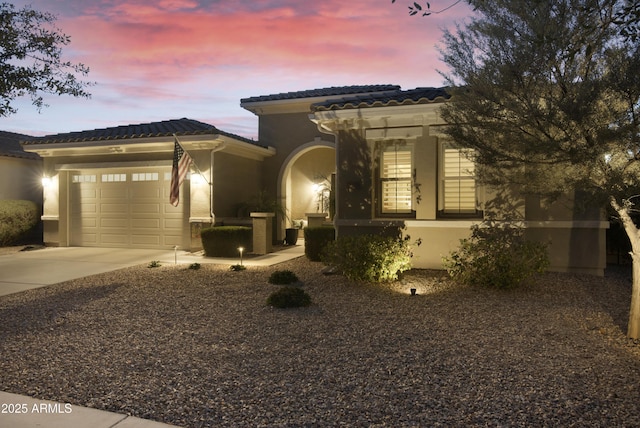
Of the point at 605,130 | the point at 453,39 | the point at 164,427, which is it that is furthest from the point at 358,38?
the point at 164,427

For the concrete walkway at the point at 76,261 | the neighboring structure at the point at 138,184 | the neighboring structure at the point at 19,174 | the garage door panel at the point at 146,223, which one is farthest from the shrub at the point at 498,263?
the neighboring structure at the point at 19,174

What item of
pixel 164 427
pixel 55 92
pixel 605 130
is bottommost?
pixel 164 427

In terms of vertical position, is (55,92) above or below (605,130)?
above

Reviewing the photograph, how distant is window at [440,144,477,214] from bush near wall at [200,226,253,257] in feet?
17.8

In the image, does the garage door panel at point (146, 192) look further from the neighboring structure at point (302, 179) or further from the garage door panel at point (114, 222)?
the garage door panel at point (114, 222)

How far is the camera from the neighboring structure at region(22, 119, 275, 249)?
13.7 m

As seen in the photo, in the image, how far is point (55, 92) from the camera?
322 inches

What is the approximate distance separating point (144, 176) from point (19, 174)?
5.92 meters

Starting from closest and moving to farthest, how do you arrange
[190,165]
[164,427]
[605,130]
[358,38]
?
[164,427]
[605,130]
[358,38]
[190,165]

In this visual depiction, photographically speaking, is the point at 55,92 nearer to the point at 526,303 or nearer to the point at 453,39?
the point at 453,39

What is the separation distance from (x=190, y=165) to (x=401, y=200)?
6.08 meters

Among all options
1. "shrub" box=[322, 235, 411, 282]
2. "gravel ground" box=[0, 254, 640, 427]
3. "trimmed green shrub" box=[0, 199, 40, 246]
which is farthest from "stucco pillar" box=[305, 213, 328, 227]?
"trimmed green shrub" box=[0, 199, 40, 246]

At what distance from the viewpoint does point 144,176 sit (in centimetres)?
1466

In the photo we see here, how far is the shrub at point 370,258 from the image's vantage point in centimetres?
854
